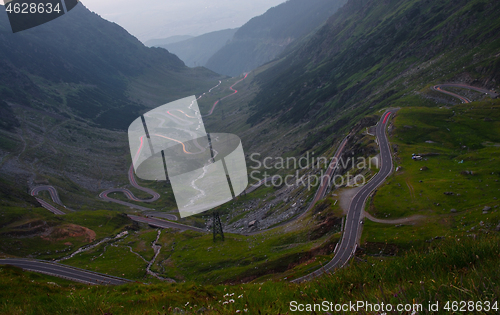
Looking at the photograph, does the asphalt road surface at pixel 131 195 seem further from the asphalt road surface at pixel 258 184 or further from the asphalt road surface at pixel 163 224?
the asphalt road surface at pixel 258 184

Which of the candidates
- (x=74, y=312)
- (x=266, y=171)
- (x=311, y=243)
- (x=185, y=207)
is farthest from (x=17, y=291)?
(x=266, y=171)

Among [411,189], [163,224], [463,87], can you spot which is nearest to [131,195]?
[163,224]

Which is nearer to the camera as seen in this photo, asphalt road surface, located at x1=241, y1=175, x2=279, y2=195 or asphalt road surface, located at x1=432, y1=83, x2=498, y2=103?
asphalt road surface, located at x1=432, y1=83, x2=498, y2=103

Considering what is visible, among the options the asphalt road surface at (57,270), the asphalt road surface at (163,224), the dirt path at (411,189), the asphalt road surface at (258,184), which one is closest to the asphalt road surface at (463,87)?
the dirt path at (411,189)

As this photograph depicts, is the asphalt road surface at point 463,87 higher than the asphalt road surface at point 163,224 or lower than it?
higher

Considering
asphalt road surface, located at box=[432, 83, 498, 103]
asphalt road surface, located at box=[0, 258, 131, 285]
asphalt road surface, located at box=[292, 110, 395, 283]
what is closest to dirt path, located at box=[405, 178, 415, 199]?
asphalt road surface, located at box=[292, 110, 395, 283]

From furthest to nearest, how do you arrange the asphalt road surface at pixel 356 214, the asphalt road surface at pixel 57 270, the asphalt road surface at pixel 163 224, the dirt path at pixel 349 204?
1. the asphalt road surface at pixel 163 224
2. the asphalt road surface at pixel 57 270
3. the dirt path at pixel 349 204
4. the asphalt road surface at pixel 356 214

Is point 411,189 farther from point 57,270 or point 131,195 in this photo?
point 131,195

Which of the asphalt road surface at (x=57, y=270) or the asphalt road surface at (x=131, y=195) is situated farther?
the asphalt road surface at (x=131, y=195)

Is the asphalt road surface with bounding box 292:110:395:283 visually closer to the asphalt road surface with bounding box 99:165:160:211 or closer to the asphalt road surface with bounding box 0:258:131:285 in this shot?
the asphalt road surface with bounding box 0:258:131:285
